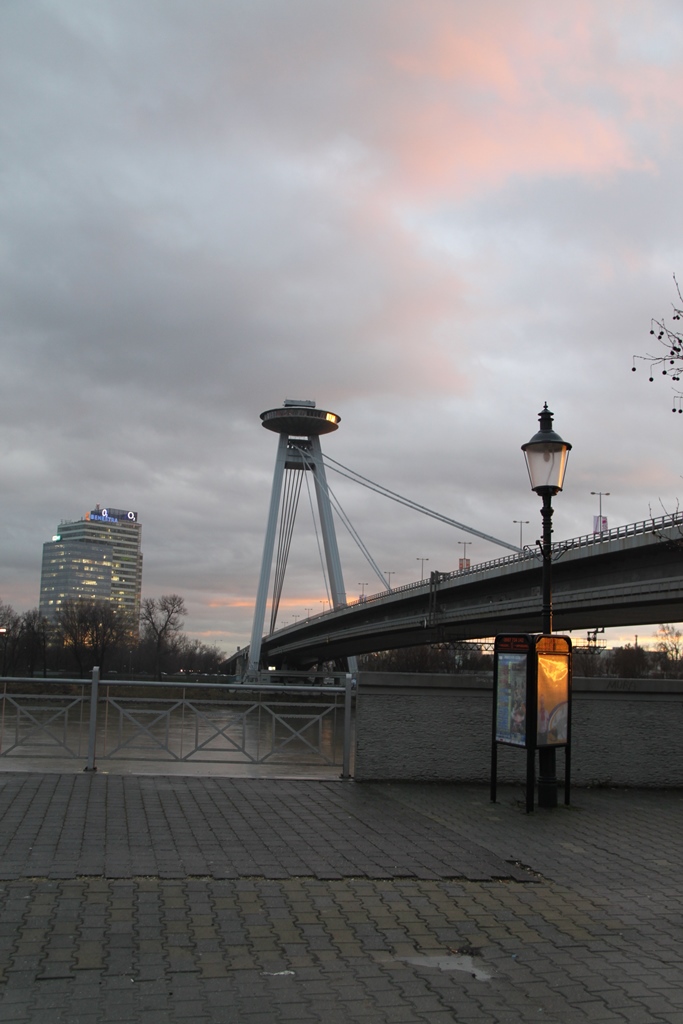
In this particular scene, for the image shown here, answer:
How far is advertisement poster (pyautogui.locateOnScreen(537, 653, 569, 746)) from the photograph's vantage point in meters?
8.38

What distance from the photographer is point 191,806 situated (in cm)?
759

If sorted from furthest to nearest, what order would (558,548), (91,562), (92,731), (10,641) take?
(91,562) < (10,641) < (558,548) < (92,731)

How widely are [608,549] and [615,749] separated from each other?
21.6 metres

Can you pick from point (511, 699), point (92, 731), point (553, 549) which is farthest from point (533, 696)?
point (553, 549)

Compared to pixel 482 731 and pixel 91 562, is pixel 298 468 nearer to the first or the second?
pixel 482 731

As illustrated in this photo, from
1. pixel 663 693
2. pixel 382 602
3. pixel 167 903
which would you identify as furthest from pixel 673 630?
pixel 167 903

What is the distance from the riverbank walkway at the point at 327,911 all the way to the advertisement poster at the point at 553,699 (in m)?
0.70

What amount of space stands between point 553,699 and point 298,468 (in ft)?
179

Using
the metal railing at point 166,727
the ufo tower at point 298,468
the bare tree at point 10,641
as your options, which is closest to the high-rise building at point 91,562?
the bare tree at point 10,641

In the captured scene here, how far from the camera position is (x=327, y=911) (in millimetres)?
5020

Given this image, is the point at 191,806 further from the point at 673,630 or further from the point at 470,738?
the point at 673,630

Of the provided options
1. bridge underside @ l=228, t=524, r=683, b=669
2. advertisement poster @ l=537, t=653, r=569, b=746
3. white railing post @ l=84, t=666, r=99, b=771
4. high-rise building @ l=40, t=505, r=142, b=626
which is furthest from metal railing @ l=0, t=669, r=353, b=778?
high-rise building @ l=40, t=505, r=142, b=626

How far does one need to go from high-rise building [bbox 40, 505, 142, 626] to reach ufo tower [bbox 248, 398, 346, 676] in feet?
347

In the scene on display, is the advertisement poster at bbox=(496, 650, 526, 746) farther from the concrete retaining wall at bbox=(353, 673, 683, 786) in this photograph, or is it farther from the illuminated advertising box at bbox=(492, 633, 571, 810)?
the concrete retaining wall at bbox=(353, 673, 683, 786)
